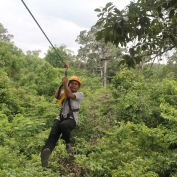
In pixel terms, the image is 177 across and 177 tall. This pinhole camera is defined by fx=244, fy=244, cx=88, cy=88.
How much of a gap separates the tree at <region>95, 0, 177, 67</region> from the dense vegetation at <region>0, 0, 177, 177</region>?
219 mm

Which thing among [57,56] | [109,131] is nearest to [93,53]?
[57,56]

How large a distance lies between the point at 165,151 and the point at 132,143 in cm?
100

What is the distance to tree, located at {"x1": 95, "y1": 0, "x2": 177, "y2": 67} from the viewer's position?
1.90 metres

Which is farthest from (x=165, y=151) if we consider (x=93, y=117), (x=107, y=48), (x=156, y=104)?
(x=107, y=48)

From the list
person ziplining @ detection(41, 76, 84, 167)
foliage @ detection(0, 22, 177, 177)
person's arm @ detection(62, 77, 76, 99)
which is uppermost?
person's arm @ detection(62, 77, 76, 99)

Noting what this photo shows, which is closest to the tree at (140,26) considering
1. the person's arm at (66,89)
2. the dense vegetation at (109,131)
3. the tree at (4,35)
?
the dense vegetation at (109,131)

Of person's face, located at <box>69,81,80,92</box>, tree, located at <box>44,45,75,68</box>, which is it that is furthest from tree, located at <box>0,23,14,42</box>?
person's face, located at <box>69,81,80,92</box>

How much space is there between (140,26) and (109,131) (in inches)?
278

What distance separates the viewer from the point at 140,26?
2.04 m

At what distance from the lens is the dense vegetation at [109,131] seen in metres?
5.75

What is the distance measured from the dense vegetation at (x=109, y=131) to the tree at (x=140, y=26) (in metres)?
0.22

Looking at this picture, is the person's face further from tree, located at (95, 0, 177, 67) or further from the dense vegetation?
tree, located at (95, 0, 177, 67)

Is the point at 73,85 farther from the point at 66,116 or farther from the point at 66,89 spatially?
the point at 66,116

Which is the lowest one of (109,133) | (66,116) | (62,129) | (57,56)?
(109,133)
